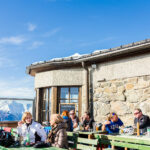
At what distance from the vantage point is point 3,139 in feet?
13.4

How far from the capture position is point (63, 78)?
9.80 meters

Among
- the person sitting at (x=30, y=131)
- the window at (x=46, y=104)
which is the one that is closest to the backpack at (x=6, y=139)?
the person sitting at (x=30, y=131)

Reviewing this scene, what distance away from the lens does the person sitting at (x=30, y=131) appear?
440 centimetres

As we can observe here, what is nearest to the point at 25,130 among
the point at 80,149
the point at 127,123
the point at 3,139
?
the point at 3,139

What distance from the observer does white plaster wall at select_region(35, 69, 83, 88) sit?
9612 mm

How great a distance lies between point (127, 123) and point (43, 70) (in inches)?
186

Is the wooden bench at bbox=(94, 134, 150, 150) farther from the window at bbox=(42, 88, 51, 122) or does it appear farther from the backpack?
the window at bbox=(42, 88, 51, 122)

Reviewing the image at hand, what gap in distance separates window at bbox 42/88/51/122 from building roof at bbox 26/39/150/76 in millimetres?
1065

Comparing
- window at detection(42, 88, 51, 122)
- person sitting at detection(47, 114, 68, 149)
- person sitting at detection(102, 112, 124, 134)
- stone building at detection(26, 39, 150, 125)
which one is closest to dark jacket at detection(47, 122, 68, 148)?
person sitting at detection(47, 114, 68, 149)

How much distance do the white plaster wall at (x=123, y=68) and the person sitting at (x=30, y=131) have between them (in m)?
4.42

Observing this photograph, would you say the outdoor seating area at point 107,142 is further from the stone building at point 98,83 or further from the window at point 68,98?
the window at point 68,98

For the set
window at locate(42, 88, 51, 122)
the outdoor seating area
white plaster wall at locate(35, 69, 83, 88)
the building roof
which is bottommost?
the outdoor seating area

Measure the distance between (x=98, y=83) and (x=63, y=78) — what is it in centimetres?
169

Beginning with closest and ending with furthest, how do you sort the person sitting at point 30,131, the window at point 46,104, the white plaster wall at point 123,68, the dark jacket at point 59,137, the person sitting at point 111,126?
the dark jacket at point 59,137, the person sitting at point 30,131, the person sitting at point 111,126, the white plaster wall at point 123,68, the window at point 46,104
